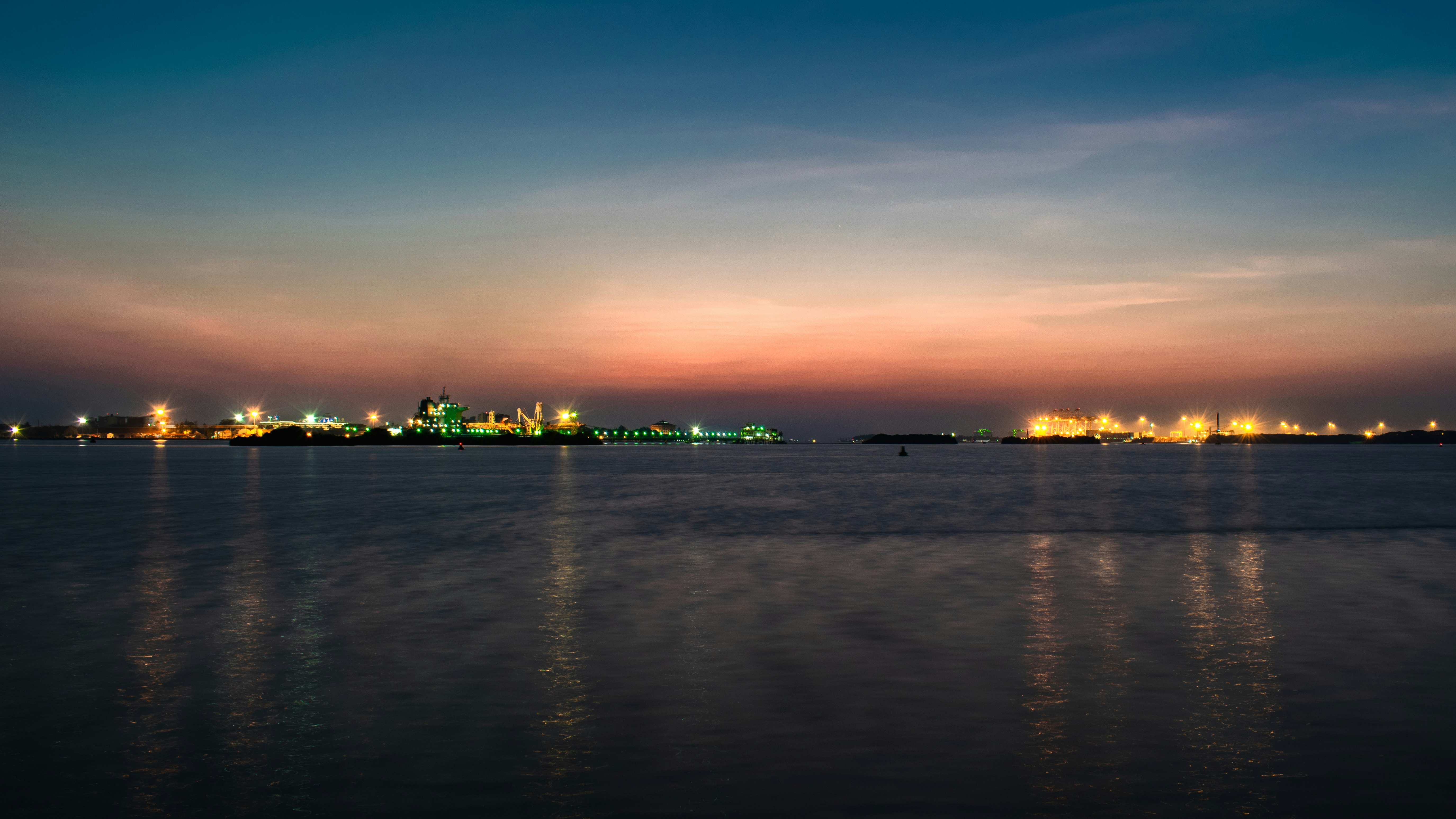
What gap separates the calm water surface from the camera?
838 cm

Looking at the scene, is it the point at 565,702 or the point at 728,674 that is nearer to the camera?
the point at 565,702

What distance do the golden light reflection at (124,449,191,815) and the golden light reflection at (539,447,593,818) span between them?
10.7 ft

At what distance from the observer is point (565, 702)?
11406 mm

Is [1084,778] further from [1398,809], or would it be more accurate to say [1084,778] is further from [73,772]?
[73,772]

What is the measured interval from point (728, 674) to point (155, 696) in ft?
23.7

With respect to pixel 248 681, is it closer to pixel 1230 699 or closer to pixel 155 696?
pixel 155 696

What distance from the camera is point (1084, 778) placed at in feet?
28.0

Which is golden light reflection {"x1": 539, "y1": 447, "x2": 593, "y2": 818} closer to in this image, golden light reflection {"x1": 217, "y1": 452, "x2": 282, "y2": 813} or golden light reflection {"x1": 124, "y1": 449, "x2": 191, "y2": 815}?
golden light reflection {"x1": 217, "y1": 452, "x2": 282, "y2": 813}

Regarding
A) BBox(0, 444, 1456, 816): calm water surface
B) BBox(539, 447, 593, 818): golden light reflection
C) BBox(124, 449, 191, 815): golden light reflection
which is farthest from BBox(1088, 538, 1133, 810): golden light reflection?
BBox(124, 449, 191, 815): golden light reflection

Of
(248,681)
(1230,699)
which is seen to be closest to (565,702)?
(248,681)

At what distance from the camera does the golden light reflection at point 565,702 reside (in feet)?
27.5

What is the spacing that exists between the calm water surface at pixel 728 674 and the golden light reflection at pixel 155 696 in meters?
0.06

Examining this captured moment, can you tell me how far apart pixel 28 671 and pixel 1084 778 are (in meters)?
13.6

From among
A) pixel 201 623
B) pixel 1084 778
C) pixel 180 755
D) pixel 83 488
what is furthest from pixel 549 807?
pixel 83 488
